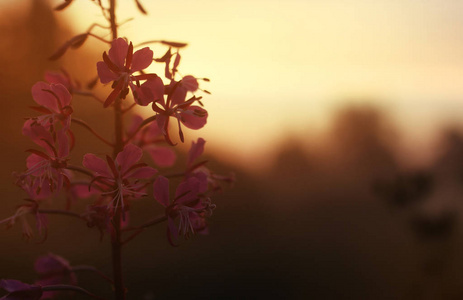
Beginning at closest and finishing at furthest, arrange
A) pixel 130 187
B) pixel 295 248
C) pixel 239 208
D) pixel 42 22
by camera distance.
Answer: pixel 130 187 < pixel 295 248 < pixel 239 208 < pixel 42 22

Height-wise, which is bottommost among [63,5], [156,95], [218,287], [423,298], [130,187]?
[218,287]

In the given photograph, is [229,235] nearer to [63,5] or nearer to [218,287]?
[218,287]

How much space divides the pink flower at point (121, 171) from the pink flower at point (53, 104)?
30 cm

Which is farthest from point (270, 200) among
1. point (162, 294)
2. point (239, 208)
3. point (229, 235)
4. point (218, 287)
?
point (162, 294)

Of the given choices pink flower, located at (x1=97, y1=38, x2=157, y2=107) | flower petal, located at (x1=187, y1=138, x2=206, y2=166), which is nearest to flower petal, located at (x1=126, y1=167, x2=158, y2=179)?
pink flower, located at (x1=97, y1=38, x2=157, y2=107)

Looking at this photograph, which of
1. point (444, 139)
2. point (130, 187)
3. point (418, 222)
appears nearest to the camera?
point (130, 187)

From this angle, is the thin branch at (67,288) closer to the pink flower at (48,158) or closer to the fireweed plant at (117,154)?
the fireweed plant at (117,154)

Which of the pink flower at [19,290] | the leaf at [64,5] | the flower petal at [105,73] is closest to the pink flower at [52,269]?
the pink flower at [19,290]

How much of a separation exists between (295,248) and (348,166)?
16.7ft

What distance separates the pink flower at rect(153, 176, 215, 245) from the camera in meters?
3.21

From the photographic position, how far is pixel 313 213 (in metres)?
17.8

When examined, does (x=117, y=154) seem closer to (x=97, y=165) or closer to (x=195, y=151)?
(x=97, y=165)

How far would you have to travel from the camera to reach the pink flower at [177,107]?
122 inches

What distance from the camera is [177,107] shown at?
3207 mm
